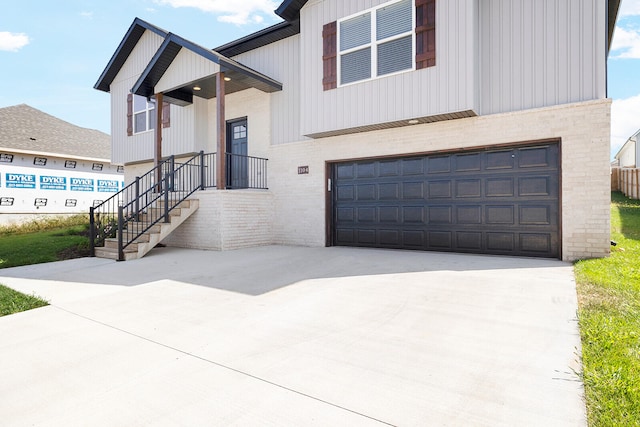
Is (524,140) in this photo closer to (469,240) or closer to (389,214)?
(469,240)

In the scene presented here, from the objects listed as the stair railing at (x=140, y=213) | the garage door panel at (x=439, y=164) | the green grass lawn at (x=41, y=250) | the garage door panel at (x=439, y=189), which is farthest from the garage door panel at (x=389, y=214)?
the green grass lawn at (x=41, y=250)

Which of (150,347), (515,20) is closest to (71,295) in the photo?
(150,347)

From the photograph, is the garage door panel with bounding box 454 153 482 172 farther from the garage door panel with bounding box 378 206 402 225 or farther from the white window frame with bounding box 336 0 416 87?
the white window frame with bounding box 336 0 416 87

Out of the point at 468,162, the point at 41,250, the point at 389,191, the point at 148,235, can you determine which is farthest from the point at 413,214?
the point at 41,250

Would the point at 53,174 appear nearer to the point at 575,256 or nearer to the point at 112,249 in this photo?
the point at 112,249

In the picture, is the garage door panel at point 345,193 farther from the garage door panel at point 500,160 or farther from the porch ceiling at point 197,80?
the porch ceiling at point 197,80

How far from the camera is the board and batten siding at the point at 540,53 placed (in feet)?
19.5

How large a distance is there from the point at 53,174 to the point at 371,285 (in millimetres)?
18115

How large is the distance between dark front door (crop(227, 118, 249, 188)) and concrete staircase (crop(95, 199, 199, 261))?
2.25m

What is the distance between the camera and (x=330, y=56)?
26.0ft

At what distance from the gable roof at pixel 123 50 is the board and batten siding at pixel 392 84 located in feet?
20.3

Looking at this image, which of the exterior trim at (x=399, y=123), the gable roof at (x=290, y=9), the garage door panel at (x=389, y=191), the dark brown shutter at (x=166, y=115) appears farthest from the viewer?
the dark brown shutter at (x=166, y=115)

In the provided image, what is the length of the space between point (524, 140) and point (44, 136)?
→ 67.4 feet

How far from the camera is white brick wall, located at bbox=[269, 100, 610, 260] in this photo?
231 inches
